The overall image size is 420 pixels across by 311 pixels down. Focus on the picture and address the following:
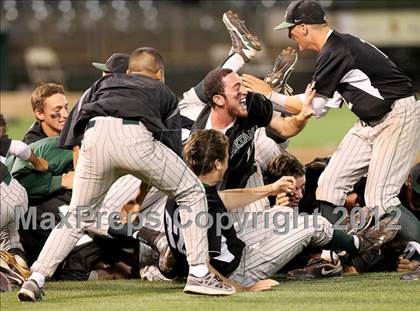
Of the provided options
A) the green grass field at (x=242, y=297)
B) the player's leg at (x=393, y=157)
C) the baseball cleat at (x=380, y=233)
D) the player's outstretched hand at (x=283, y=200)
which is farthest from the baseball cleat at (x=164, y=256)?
the player's leg at (x=393, y=157)

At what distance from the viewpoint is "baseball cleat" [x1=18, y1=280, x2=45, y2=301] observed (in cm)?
597

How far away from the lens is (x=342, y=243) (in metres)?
6.86

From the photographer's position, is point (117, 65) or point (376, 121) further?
point (376, 121)

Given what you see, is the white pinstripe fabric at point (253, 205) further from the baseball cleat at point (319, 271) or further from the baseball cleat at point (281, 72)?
the baseball cleat at point (281, 72)

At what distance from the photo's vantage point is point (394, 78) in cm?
732

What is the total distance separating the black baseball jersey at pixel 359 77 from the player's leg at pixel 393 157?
0.09 m

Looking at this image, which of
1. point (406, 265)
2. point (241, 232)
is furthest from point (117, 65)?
point (406, 265)

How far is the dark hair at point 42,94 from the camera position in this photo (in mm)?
7824

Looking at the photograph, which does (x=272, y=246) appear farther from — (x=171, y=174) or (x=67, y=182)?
(x=67, y=182)

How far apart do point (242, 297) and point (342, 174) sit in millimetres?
1632

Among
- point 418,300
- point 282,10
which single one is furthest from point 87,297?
point 282,10

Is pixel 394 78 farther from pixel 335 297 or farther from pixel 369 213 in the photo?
pixel 335 297

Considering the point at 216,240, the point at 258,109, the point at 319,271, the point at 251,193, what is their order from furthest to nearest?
the point at 319,271 → the point at 258,109 → the point at 251,193 → the point at 216,240

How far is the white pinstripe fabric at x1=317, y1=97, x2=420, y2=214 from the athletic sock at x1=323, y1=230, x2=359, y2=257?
0.39 m
